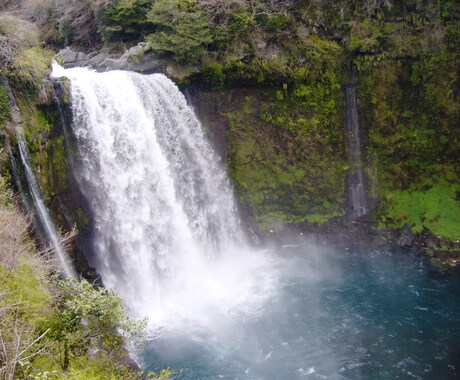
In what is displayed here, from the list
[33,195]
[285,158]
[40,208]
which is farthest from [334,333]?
[33,195]

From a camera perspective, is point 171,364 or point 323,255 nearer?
point 171,364

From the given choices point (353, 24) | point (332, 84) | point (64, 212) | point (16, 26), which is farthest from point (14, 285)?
point (353, 24)

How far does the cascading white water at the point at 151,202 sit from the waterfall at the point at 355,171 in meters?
5.47

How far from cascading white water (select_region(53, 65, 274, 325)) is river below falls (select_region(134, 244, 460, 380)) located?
1036mm

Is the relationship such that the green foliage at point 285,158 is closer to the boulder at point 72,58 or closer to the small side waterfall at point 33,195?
the boulder at point 72,58

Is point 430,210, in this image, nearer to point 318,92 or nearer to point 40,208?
point 318,92

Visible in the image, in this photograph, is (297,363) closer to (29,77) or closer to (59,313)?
(59,313)

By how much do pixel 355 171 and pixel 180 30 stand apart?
1034 centimetres

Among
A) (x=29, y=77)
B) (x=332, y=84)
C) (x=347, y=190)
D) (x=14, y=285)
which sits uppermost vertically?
(x=29, y=77)

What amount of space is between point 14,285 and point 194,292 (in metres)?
8.27

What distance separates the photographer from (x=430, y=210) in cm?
1786

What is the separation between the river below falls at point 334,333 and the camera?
1175 centimetres

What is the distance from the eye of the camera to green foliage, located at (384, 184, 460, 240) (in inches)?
680

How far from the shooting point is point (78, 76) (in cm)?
1454
